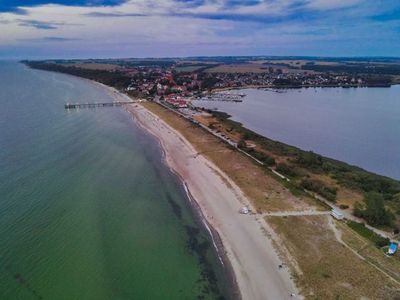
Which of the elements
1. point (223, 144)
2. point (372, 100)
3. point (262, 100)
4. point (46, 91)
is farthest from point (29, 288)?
point (372, 100)

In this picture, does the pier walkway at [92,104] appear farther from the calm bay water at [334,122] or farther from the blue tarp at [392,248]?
the blue tarp at [392,248]

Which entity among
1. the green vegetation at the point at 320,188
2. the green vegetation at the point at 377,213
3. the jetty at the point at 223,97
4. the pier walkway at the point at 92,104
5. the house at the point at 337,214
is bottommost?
the jetty at the point at 223,97

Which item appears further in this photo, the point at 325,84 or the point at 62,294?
the point at 325,84

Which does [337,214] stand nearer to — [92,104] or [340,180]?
[340,180]

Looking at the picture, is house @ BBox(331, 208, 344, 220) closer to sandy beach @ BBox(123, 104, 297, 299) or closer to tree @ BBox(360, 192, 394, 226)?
tree @ BBox(360, 192, 394, 226)

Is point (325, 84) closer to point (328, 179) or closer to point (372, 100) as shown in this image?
point (372, 100)

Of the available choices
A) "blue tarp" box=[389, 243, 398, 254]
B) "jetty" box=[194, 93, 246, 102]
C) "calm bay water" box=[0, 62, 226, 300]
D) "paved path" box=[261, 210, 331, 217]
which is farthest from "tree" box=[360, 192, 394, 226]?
Result: "jetty" box=[194, 93, 246, 102]

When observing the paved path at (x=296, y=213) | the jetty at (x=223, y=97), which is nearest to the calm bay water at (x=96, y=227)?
the paved path at (x=296, y=213)
